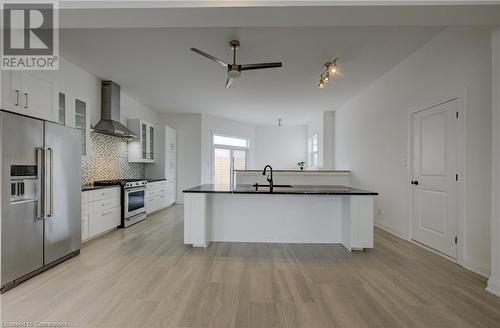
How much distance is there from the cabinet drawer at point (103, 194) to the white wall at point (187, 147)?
9.73ft

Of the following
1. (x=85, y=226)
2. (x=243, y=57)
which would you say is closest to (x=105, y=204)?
(x=85, y=226)

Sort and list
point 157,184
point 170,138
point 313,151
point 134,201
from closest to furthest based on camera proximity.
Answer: point 134,201 < point 157,184 < point 170,138 < point 313,151

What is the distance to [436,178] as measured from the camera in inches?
127

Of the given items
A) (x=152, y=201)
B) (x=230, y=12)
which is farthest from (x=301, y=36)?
(x=152, y=201)

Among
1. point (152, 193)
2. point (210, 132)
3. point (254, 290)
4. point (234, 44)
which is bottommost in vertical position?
point (254, 290)

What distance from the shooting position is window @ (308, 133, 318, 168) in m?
8.68

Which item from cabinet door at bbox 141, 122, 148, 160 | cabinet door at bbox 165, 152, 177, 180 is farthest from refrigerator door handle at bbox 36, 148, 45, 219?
cabinet door at bbox 165, 152, 177, 180

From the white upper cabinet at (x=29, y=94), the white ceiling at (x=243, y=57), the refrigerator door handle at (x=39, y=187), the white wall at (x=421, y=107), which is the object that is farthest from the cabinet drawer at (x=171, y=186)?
the white wall at (x=421, y=107)

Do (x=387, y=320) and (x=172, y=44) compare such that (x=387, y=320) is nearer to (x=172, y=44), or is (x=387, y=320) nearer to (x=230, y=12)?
(x=230, y=12)

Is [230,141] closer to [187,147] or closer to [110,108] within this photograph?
[187,147]

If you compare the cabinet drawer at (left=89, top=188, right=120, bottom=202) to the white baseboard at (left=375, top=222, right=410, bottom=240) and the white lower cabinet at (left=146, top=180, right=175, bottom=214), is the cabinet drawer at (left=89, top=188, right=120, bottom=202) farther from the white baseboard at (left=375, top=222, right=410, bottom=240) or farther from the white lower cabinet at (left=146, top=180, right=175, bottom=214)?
the white baseboard at (left=375, top=222, right=410, bottom=240)

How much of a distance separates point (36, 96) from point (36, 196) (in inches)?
52.6

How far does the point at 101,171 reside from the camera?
4.72m

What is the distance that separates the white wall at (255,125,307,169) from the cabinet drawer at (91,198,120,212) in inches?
227
